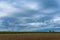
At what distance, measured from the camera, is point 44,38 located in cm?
707

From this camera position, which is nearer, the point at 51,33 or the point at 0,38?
the point at 0,38

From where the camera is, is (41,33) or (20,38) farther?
(41,33)

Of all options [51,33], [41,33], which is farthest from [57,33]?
[41,33]

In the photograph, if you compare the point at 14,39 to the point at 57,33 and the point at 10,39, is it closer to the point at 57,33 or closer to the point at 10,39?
the point at 10,39

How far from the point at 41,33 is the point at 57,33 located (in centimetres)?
82

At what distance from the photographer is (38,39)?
700 centimetres

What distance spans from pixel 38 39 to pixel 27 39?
494 millimetres

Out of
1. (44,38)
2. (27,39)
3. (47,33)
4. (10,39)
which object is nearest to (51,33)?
(47,33)

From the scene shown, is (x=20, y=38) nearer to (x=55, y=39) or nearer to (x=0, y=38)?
(x=0, y=38)

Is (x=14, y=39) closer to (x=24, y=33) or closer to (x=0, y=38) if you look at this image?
(x=0, y=38)

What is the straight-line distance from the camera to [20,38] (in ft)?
23.3

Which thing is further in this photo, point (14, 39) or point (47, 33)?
point (47, 33)

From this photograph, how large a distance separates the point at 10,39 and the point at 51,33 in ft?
7.39

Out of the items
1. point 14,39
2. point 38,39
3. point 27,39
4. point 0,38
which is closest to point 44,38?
point 38,39
